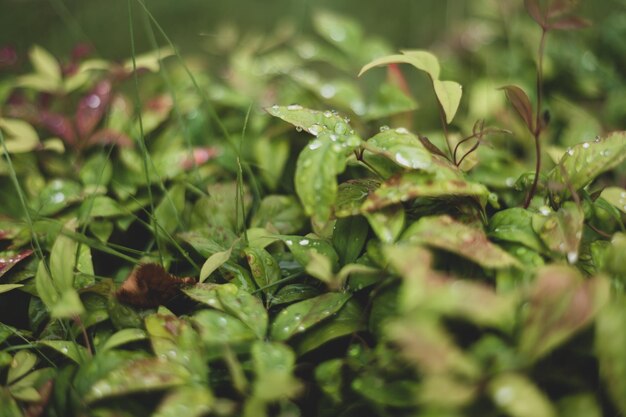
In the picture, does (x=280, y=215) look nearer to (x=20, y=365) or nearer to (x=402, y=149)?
(x=402, y=149)

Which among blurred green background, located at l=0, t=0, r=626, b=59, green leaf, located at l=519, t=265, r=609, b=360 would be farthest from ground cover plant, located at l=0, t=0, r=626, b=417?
blurred green background, located at l=0, t=0, r=626, b=59

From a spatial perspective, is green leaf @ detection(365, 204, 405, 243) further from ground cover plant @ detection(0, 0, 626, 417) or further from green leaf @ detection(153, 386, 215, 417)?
green leaf @ detection(153, 386, 215, 417)

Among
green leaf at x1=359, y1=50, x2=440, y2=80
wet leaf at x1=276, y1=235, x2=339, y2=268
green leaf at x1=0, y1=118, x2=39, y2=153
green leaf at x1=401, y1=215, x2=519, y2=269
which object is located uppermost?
green leaf at x1=359, y1=50, x2=440, y2=80

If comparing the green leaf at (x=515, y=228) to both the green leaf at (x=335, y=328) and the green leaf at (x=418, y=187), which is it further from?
the green leaf at (x=335, y=328)

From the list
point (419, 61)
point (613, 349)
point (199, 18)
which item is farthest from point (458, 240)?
point (199, 18)

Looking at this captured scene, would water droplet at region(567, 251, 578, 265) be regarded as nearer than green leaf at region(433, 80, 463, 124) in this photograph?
Yes

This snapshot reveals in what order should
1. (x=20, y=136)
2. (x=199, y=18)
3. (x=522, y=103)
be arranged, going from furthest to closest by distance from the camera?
(x=199, y=18), (x=20, y=136), (x=522, y=103)
